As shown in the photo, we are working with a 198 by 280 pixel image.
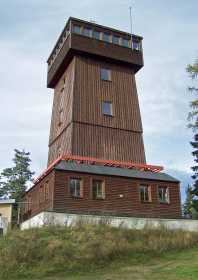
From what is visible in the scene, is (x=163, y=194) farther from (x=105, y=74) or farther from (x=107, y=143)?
(x=105, y=74)

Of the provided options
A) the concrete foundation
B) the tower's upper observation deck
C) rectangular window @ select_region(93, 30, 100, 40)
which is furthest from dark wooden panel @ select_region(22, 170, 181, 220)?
rectangular window @ select_region(93, 30, 100, 40)

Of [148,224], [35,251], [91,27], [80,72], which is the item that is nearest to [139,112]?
[80,72]

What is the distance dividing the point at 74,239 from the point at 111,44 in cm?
2157

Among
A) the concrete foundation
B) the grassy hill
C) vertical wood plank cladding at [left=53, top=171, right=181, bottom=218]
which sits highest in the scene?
vertical wood plank cladding at [left=53, top=171, right=181, bottom=218]

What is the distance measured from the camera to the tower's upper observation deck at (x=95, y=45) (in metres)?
37.0

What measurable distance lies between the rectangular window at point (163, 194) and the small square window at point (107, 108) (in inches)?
345

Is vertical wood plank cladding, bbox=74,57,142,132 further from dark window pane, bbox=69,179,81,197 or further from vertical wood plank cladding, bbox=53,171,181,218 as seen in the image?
dark window pane, bbox=69,179,81,197

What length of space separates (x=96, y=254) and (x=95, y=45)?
2189 centimetres

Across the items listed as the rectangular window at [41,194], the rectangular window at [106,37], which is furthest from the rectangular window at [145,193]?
the rectangular window at [106,37]

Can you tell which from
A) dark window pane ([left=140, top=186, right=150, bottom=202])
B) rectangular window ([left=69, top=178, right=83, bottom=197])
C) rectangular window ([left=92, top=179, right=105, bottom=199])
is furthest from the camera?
dark window pane ([left=140, top=186, right=150, bottom=202])

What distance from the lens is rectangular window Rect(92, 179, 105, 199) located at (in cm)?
2914

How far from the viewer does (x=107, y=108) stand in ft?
120

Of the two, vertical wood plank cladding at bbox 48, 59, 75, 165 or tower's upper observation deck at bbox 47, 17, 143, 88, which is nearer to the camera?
vertical wood plank cladding at bbox 48, 59, 75, 165

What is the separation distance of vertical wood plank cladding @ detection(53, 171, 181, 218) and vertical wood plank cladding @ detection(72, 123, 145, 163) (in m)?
4.41
